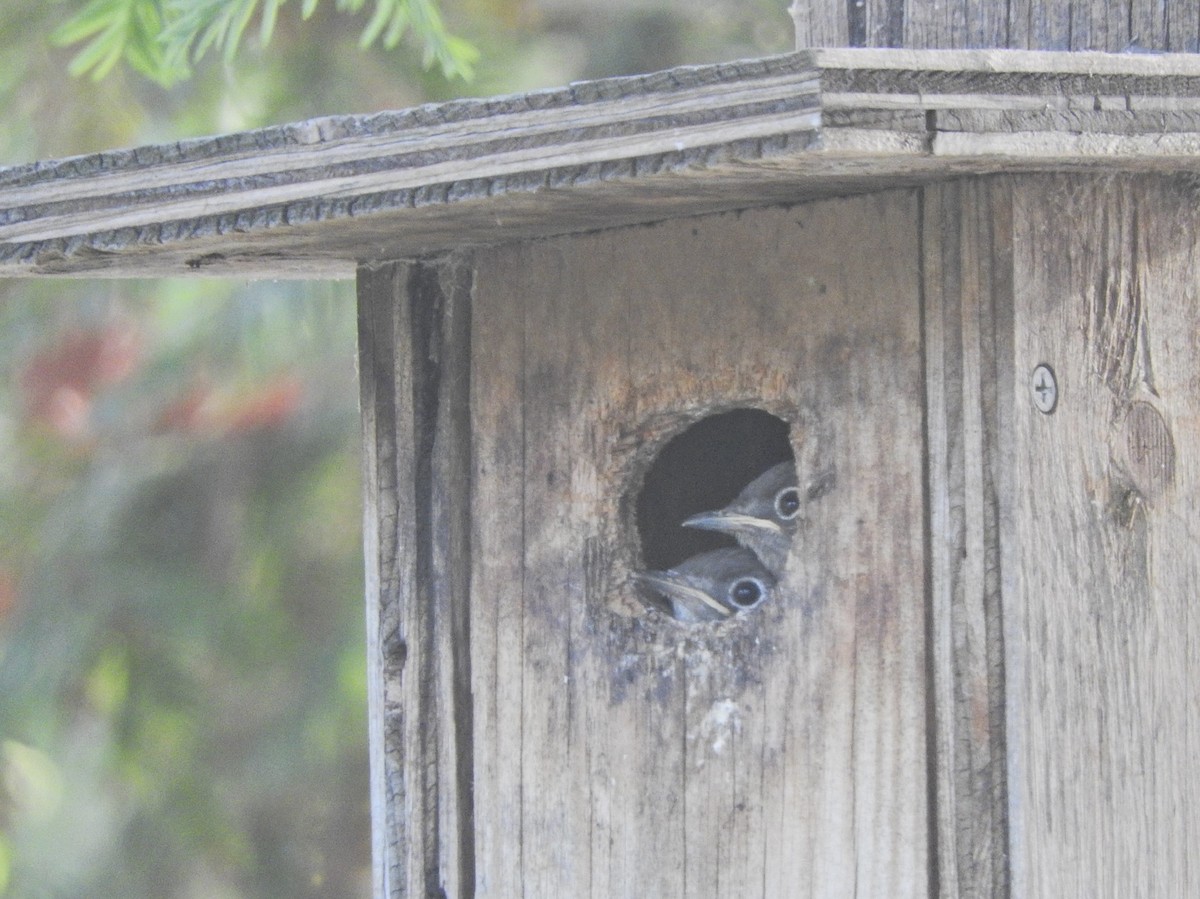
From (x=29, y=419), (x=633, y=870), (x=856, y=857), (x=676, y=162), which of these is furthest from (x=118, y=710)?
(x=676, y=162)

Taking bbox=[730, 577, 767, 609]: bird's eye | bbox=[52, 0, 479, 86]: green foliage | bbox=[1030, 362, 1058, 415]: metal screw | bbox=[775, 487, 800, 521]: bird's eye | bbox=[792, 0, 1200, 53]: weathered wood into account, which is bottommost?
bbox=[730, 577, 767, 609]: bird's eye

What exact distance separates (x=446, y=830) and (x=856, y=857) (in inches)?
23.5

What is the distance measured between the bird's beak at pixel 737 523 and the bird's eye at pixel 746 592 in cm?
6

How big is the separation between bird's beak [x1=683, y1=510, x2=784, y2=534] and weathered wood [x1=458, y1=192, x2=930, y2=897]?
11 centimetres

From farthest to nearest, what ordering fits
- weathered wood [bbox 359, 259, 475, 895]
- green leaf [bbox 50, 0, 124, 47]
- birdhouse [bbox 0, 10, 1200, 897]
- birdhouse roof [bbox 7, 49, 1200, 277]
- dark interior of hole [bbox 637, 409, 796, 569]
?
green leaf [bbox 50, 0, 124, 47], dark interior of hole [bbox 637, 409, 796, 569], weathered wood [bbox 359, 259, 475, 895], birdhouse [bbox 0, 10, 1200, 897], birdhouse roof [bbox 7, 49, 1200, 277]

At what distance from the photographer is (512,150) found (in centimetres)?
151

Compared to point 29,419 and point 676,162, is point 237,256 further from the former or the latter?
point 29,419

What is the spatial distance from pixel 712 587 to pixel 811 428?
0.29 meters

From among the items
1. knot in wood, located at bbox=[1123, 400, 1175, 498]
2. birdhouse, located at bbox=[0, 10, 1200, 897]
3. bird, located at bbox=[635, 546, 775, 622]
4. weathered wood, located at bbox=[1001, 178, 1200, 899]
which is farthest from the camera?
bird, located at bbox=[635, 546, 775, 622]

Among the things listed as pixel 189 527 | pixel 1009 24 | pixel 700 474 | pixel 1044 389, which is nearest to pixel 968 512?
pixel 1044 389

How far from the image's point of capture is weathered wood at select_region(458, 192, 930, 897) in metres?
1.72

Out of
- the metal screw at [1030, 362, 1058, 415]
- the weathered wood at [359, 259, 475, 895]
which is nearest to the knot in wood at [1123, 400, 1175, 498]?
the metal screw at [1030, 362, 1058, 415]

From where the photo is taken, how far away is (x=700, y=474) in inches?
92.2

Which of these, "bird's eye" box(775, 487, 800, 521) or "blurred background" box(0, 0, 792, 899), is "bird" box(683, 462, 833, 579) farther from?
"blurred background" box(0, 0, 792, 899)
